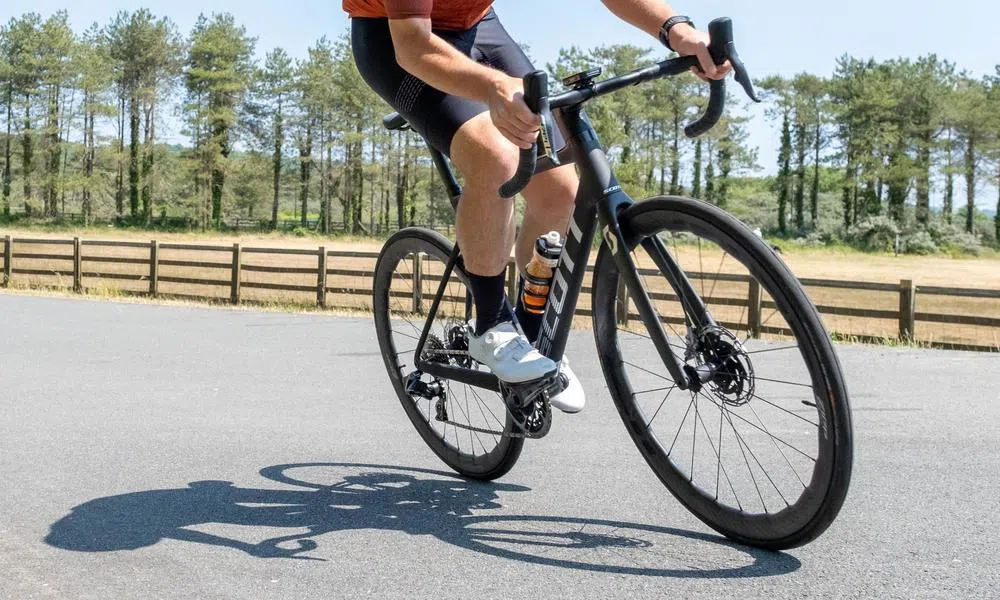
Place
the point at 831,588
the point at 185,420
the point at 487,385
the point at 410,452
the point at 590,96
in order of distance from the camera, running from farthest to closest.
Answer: the point at 185,420 → the point at 410,452 → the point at 487,385 → the point at 590,96 → the point at 831,588

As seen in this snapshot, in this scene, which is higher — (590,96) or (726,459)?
(590,96)

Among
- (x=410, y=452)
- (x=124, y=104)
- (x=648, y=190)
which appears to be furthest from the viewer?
(x=648, y=190)

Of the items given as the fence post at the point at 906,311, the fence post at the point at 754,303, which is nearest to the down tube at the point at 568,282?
the fence post at the point at 754,303

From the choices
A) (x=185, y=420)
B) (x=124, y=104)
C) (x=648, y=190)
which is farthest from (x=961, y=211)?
(x=185, y=420)

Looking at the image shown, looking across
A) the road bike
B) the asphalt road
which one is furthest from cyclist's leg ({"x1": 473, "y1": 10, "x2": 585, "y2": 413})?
the asphalt road

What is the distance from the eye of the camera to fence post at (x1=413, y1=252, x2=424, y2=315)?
3836 mm

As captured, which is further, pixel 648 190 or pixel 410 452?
pixel 648 190

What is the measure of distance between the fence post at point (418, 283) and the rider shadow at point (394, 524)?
628mm

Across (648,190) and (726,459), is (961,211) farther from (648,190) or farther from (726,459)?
(726,459)

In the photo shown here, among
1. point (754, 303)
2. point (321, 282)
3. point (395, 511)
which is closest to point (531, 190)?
point (395, 511)

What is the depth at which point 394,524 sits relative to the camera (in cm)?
310

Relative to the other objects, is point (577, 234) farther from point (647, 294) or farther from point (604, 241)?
point (647, 294)

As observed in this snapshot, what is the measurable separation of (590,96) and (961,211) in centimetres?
8578

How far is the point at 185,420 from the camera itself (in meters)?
5.14
